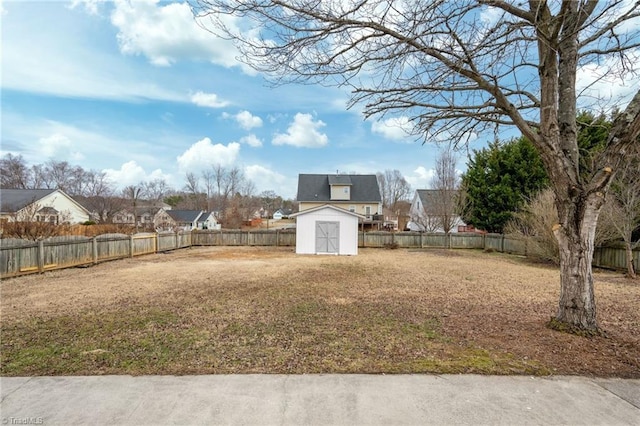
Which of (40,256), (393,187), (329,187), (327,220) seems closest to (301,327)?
(40,256)

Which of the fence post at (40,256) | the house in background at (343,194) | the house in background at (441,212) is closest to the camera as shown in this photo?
the fence post at (40,256)

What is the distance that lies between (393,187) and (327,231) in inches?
1452

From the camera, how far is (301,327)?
4.74m

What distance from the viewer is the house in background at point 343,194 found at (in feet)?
102

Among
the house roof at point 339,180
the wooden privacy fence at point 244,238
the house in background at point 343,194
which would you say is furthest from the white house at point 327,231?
the house roof at point 339,180

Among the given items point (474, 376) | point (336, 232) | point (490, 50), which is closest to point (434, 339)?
point (474, 376)

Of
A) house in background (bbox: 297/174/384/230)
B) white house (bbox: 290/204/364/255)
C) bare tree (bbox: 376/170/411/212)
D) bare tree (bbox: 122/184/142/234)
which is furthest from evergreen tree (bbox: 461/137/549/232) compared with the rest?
bare tree (bbox: 122/184/142/234)

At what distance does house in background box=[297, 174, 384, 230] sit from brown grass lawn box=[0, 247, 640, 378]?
22.1 m

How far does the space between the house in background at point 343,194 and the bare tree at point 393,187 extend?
765 inches

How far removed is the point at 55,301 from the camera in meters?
6.39

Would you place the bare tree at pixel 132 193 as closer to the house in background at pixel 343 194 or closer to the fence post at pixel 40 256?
the house in background at pixel 343 194

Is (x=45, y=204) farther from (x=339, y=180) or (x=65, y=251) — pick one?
(x=339, y=180)

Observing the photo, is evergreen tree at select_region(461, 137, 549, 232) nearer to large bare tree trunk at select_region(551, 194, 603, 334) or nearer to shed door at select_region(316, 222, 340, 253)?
shed door at select_region(316, 222, 340, 253)

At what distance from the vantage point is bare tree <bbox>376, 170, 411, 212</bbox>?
169 ft
